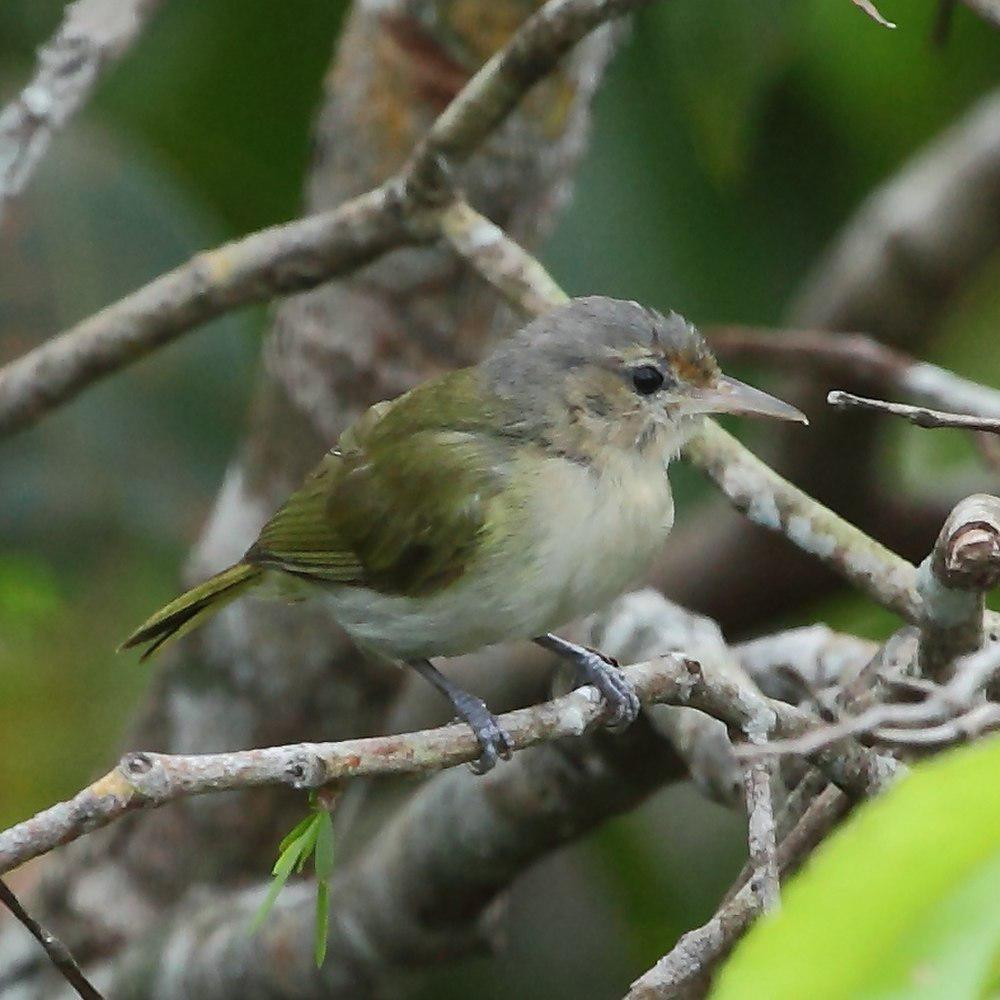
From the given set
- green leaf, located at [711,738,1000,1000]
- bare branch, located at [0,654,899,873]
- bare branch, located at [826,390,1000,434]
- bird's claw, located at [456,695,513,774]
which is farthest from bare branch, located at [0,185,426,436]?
green leaf, located at [711,738,1000,1000]

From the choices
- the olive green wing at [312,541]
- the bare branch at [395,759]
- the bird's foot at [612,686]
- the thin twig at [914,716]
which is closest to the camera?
the thin twig at [914,716]

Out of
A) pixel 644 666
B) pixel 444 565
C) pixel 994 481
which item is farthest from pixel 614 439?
pixel 994 481

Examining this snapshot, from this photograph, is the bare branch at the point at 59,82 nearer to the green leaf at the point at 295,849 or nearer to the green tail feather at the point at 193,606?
the green tail feather at the point at 193,606

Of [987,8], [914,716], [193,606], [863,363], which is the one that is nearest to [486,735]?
[914,716]

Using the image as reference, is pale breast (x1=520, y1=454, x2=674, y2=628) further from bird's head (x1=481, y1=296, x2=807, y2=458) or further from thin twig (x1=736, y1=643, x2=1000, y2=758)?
thin twig (x1=736, y1=643, x2=1000, y2=758)

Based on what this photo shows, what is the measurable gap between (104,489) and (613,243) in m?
1.35

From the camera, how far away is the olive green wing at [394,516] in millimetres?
2652

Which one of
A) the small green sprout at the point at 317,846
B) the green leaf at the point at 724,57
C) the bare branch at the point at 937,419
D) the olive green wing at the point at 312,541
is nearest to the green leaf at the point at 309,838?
the small green sprout at the point at 317,846

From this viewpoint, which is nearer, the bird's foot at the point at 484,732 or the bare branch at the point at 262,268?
the bird's foot at the point at 484,732

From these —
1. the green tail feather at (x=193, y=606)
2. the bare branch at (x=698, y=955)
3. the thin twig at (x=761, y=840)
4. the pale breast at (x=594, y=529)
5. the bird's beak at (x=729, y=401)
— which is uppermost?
the bird's beak at (x=729, y=401)

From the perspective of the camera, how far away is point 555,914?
4402 millimetres

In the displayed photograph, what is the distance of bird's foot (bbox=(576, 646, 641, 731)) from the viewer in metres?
2.13

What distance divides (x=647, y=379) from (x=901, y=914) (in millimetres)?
2158

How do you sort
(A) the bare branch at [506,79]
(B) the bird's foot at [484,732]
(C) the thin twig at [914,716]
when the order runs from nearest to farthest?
(C) the thin twig at [914,716], (B) the bird's foot at [484,732], (A) the bare branch at [506,79]
